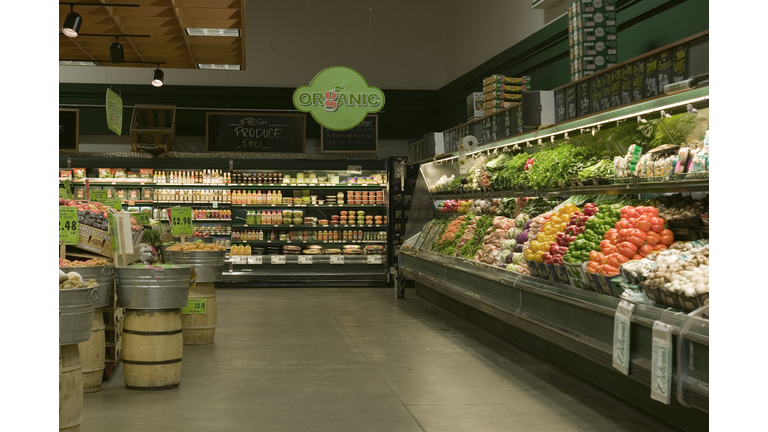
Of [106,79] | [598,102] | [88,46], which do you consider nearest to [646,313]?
[598,102]

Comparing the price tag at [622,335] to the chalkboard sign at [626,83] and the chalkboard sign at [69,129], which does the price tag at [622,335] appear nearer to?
the chalkboard sign at [626,83]

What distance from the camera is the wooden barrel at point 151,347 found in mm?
4652

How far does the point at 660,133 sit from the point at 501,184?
2519 mm

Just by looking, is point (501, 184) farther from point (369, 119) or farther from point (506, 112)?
point (369, 119)

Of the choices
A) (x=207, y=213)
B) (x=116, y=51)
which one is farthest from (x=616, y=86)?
(x=207, y=213)

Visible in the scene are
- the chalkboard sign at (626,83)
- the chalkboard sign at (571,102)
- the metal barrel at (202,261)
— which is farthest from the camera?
the metal barrel at (202,261)

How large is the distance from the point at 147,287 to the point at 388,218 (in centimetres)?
755

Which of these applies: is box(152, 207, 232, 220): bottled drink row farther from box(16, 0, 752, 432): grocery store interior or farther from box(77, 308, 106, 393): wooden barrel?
box(77, 308, 106, 393): wooden barrel

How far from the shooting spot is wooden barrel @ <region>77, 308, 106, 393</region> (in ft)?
15.0

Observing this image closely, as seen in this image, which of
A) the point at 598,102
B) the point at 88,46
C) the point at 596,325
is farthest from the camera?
the point at 88,46

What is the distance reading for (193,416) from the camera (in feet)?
13.6

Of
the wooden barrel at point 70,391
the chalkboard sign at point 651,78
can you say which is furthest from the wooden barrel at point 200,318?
the chalkboard sign at point 651,78

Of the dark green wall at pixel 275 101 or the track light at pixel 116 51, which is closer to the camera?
the track light at pixel 116 51

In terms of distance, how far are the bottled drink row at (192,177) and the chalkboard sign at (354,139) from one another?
1991mm
